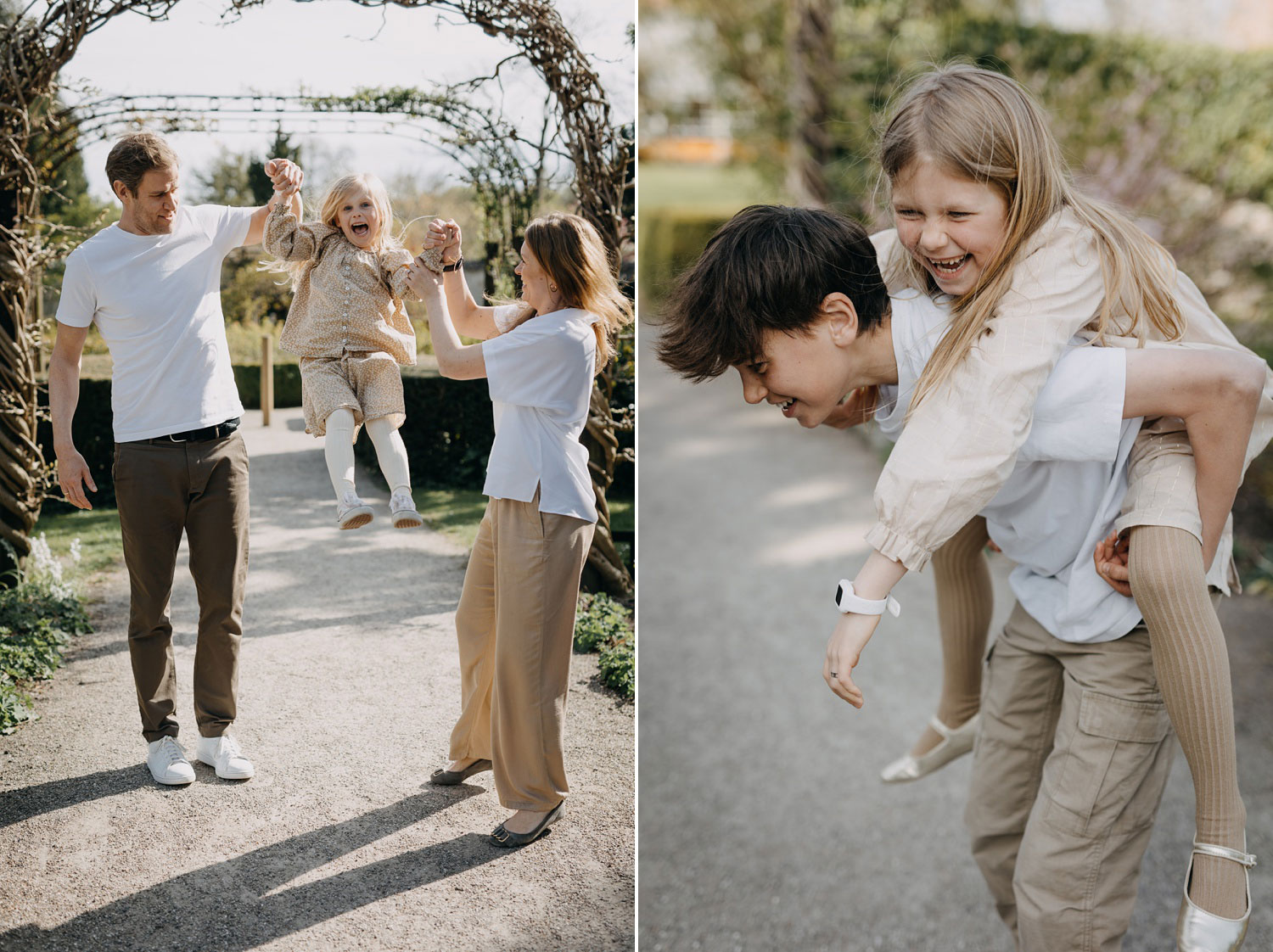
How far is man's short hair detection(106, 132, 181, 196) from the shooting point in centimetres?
182

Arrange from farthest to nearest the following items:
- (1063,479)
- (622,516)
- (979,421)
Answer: (622,516), (1063,479), (979,421)

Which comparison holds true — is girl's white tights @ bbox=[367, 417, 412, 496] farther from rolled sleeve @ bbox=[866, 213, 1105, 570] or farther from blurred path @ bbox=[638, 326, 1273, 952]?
blurred path @ bbox=[638, 326, 1273, 952]

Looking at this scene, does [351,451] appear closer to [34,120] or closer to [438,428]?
[438,428]

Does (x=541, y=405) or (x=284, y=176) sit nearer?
(x=284, y=176)

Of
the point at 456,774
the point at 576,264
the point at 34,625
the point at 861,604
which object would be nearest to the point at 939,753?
the point at 861,604

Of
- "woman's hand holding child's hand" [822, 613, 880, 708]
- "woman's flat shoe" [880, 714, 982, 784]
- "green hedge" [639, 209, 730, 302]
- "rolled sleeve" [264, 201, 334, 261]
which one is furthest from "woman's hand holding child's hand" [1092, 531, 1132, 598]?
"green hedge" [639, 209, 730, 302]

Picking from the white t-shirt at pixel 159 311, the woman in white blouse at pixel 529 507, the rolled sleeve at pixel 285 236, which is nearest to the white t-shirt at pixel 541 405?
the woman in white blouse at pixel 529 507

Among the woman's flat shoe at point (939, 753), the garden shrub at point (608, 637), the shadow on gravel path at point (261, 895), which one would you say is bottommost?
the woman's flat shoe at point (939, 753)

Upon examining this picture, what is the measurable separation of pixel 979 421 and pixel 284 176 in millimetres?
1240

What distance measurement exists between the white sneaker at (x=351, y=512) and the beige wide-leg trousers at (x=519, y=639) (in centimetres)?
22

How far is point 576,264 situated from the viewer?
202cm

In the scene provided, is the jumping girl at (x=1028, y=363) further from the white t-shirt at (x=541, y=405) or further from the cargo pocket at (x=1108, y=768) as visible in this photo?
the white t-shirt at (x=541, y=405)

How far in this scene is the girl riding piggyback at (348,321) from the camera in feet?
6.15

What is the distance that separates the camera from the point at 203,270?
72.4 inches
